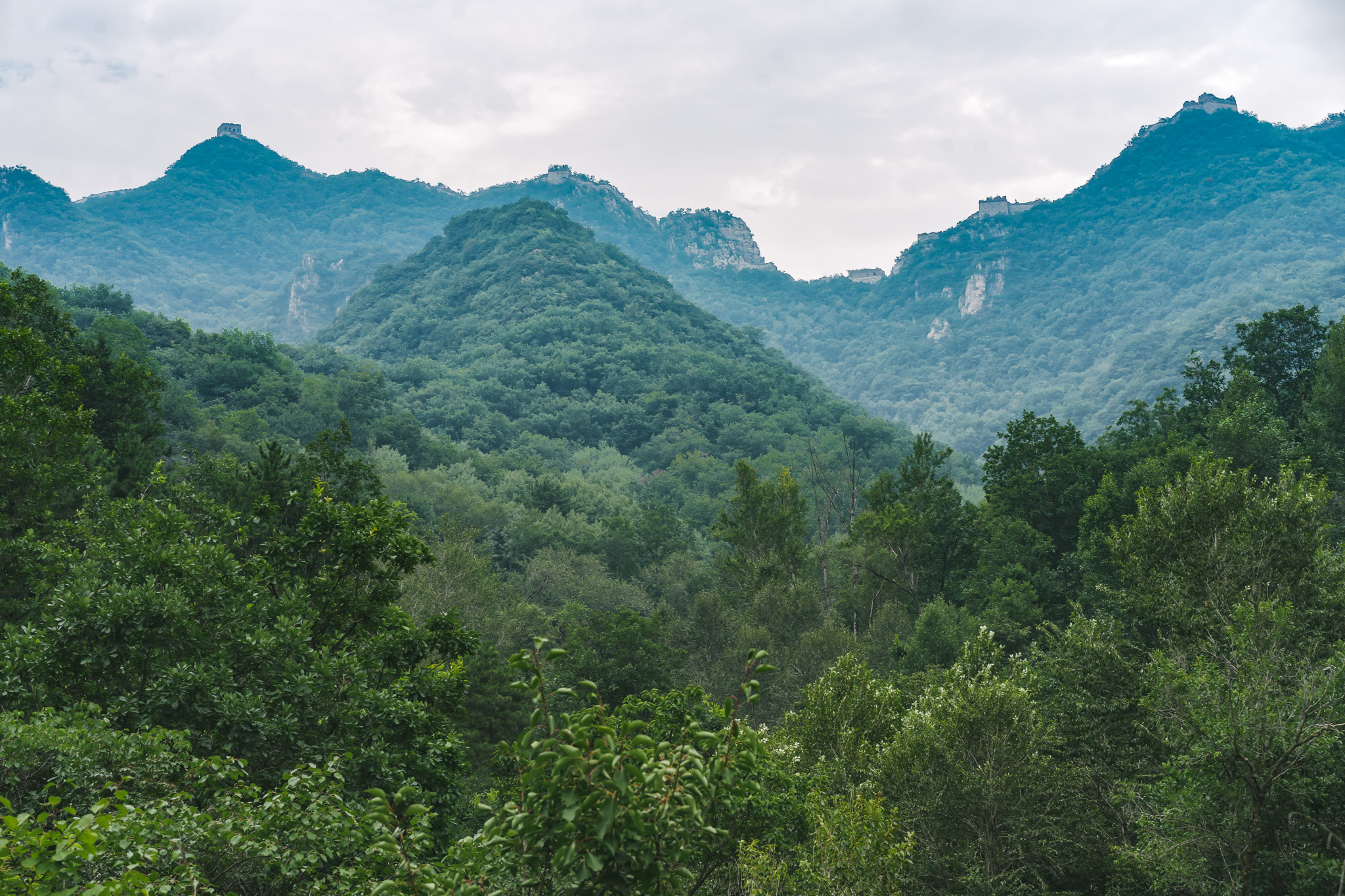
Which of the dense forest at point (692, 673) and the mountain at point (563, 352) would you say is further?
the mountain at point (563, 352)

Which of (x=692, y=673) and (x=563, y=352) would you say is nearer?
(x=692, y=673)

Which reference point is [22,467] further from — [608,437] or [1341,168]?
[1341,168]

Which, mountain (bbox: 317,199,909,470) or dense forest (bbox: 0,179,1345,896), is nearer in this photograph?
dense forest (bbox: 0,179,1345,896)

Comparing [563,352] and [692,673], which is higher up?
[563,352]

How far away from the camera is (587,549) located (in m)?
60.3

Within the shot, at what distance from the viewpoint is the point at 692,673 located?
3878 centimetres

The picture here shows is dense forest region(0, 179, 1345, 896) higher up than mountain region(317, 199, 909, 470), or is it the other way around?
mountain region(317, 199, 909, 470)

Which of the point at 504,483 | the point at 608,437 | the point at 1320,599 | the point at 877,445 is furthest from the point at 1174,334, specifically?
the point at 1320,599

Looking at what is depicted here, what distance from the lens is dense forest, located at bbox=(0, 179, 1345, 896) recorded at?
5.82 metres

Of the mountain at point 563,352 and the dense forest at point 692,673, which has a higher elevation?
the mountain at point 563,352

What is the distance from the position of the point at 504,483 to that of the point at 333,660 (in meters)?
60.5

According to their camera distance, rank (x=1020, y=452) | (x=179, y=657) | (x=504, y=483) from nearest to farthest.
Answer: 1. (x=179, y=657)
2. (x=1020, y=452)
3. (x=504, y=483)

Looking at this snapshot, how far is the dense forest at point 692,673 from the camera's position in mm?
5824

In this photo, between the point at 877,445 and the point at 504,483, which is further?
the point at 877,445
